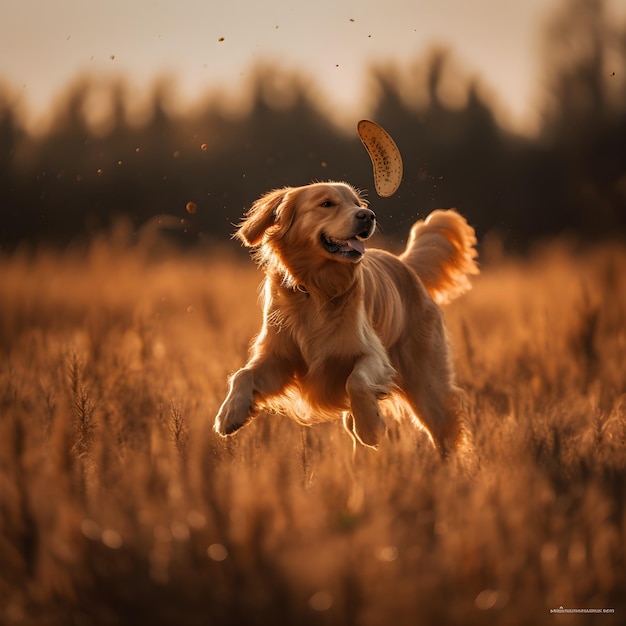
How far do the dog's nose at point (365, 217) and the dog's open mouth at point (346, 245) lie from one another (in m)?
0.08

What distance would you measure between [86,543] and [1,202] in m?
4.91

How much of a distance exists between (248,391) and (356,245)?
0.92m

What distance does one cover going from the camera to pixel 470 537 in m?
2.23

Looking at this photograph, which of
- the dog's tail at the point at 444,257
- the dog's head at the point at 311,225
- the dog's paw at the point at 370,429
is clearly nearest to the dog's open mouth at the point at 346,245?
the dog's head at the point at 311,225

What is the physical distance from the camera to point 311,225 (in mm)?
4676

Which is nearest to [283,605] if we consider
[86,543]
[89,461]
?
[86,543]

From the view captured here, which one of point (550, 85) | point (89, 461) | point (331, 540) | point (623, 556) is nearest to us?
→ point (331, 540)

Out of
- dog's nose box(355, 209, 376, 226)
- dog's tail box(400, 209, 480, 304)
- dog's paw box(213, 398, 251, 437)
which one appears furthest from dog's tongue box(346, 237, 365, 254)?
dog's tail box(400, 209, 480, 304)

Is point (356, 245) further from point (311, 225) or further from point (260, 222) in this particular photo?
point (260, 222)

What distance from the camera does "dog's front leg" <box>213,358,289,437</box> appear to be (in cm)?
427

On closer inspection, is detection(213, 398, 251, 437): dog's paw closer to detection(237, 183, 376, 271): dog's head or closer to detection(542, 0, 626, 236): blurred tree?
detection(237, 183, 376, 271): dog's head

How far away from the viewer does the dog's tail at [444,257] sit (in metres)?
5.70

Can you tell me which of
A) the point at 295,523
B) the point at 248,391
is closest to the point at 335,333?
the point at 248,391

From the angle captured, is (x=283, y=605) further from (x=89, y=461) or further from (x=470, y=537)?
(x=89, y=461)
